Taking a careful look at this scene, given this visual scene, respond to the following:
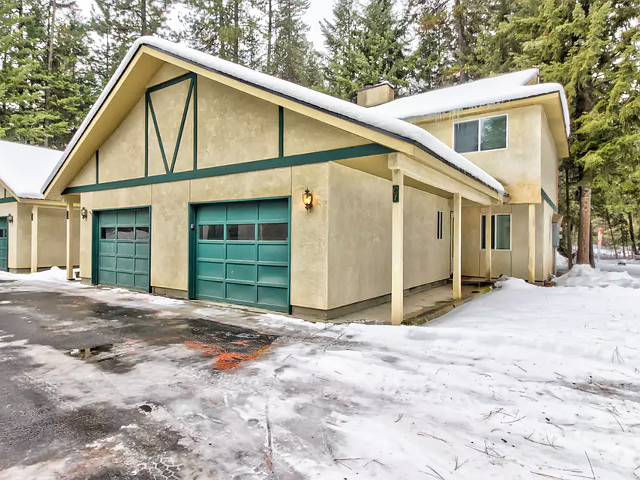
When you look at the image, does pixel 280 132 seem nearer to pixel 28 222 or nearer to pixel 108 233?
pixel 108 233

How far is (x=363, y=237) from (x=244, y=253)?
2558 mm

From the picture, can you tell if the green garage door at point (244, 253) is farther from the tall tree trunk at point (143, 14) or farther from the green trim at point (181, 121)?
the tall tree trunk at point (143, 14)

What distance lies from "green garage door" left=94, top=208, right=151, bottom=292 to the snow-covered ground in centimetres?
523

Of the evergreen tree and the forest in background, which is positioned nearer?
the forest in background

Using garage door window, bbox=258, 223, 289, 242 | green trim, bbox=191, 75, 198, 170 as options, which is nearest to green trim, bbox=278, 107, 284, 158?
garage door window, bbox=258, 223, 289, 242

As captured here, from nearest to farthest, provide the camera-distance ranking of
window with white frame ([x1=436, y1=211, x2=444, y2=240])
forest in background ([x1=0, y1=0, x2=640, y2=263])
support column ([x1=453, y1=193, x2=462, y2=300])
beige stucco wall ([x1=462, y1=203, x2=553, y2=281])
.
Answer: support column ([x1=453, y1=193, x2=462, y2=300]) → window with white frame ([x1=436, y1=211, x2=444, y2=240]) → beige stucco wall ([x1=462, y1=203, x2=553, y2=281]) → forest in background ([x1=0, y1=0, x2=640, y2=263])

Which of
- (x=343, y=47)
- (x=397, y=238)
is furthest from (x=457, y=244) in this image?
(x=343, y=47)

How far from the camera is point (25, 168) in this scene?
14727mm

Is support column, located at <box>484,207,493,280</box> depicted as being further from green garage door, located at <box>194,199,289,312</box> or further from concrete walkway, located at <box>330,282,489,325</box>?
green garage door, located at <box>194,199,289,312</box>

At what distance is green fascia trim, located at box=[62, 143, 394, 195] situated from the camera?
226 inches

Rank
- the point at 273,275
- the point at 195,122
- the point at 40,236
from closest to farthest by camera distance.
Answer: the point at 273,275 → the point at 195,122 → the point at 40,236

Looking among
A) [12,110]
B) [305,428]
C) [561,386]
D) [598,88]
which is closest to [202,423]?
[305,428]

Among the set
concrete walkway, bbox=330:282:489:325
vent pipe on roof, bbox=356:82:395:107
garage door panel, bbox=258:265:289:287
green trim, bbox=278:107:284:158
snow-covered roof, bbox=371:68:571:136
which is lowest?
concrete walkway, bbox=330:282:489:325

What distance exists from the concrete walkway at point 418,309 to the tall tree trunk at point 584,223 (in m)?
8.96
